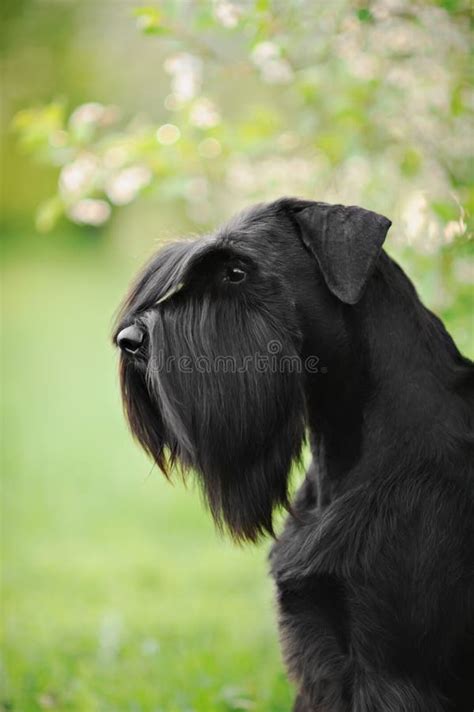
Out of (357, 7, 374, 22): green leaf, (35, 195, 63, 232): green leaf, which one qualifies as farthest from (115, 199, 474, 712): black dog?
(35, 195, 63, 232): green leaf

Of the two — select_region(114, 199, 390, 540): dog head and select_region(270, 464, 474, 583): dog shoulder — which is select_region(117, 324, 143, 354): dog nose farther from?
select_region(270, 464, 474, 583): dog shoulder

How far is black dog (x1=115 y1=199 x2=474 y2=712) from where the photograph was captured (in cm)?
258

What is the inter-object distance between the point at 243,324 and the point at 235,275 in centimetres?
A: 15

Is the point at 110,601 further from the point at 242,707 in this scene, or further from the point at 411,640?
the point at 411,640

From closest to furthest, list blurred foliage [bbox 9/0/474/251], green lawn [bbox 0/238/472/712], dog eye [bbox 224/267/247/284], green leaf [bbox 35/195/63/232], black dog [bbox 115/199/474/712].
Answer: black dog [bbox 115/199/474/712] → dog eye [bbox 224/267/247/284] → blurred foliage [bbox 9/0/474/251] → green lawn [bbox 0/238/472/712] → green leaf [bbox 35/195/63/232]

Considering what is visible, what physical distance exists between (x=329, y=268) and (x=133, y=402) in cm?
72

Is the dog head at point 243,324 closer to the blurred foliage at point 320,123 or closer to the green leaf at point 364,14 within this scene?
the green leaf at point 364,14

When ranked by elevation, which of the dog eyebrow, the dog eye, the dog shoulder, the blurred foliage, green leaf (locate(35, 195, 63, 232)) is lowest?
the dog shoulder

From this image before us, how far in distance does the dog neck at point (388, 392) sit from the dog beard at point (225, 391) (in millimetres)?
125

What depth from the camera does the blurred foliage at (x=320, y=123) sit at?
3697mm

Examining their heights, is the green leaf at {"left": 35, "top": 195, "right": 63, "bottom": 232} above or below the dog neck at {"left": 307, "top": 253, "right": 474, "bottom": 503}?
above

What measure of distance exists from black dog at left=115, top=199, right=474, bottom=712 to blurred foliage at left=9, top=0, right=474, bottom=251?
3.27 feet

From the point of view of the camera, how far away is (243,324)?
2680 millimetres

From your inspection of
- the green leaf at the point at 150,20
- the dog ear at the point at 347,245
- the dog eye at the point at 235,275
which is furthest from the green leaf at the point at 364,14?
the dog eye at the point at 235,275
